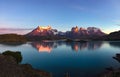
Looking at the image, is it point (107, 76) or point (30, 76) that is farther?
point (107, 76)

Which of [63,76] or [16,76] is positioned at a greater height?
[16,76]

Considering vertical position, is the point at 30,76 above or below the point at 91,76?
above

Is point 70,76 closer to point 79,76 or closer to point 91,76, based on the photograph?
point 79,76

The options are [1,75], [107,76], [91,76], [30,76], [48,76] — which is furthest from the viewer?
[91,76]

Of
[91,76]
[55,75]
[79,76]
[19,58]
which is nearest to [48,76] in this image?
[55,75]

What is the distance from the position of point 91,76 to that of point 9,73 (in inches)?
1037

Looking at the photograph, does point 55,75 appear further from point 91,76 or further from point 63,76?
point 91,76

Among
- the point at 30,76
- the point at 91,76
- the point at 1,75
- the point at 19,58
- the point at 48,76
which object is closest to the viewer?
the point at 1,75

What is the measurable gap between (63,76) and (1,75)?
76.3 ft

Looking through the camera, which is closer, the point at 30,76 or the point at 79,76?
the point at 30,76

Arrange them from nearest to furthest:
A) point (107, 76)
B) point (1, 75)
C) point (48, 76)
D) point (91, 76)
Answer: point (1, 75)
point (107, 76)
point (48, 76)
point (91, 76)

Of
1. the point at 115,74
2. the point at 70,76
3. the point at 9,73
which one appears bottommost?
the point at 70,76

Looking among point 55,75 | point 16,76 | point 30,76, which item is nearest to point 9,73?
point 16,76

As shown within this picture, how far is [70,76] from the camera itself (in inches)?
1836
